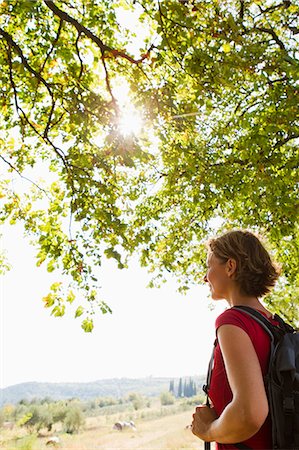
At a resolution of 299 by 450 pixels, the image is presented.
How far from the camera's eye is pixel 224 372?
1746mm

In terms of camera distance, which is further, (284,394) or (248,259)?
(248,259)

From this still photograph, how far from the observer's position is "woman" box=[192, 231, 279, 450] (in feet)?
5.21

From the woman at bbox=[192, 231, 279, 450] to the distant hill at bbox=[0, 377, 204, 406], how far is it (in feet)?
98.7

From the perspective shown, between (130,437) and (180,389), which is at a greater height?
(180,389)

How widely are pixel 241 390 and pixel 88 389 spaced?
1473 inches

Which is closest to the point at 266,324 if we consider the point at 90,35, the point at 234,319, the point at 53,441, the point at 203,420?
the point at 234,319

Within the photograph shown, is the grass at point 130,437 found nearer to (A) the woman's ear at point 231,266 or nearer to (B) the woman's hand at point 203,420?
(B) the woman's hand at point 203,420

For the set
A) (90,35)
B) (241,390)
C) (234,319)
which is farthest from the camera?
(90,35)

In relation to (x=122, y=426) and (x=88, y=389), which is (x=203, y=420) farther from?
(x=88, y=389)

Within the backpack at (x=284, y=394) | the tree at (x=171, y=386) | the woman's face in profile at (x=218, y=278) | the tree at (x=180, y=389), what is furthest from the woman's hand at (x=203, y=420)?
the tree at (x=171, y=386)

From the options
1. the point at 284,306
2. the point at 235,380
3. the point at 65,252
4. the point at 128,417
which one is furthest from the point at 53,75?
the point at 128,417

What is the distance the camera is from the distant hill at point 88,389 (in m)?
31.3

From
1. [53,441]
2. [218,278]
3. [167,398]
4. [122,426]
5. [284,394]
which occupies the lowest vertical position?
[53,441]

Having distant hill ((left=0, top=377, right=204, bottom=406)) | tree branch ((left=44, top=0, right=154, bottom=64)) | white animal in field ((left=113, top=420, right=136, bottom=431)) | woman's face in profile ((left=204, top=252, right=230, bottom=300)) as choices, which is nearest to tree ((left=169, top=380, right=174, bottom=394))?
distant hill ((left=0, top=377, right=204, bottom=406))
